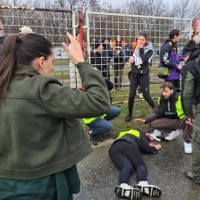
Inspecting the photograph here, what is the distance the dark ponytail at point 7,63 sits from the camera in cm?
162

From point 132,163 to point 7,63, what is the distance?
239 centimetres

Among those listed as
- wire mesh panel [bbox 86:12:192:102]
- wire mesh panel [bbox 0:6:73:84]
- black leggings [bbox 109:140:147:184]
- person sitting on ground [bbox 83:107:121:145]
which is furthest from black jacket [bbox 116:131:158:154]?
wire mesh panel [bbox 86:12:192:102]

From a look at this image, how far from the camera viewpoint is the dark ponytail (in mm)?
1625

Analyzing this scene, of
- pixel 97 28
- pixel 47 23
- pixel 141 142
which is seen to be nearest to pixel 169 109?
pixel 141 142

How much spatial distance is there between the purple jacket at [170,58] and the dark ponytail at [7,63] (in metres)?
4.84

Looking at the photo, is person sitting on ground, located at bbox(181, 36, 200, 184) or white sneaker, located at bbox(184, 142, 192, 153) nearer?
person sitting on ground, located at bbox(181, 36, 200, 184)

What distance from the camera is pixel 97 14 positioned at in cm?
693

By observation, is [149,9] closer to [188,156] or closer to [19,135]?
[188,156]

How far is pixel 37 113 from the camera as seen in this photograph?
5.24 feet

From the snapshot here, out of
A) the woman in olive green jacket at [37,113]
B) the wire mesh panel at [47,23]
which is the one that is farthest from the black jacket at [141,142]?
the wire mesh panel at [47,23]

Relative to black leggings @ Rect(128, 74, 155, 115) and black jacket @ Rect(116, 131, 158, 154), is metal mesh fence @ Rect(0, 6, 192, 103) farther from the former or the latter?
black jacket @ Rect(116, 131, 158, 154)

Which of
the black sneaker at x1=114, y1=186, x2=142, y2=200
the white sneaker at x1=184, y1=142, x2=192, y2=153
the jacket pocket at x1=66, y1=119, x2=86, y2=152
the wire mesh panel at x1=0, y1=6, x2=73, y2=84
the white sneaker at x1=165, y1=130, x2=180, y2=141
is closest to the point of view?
the jacket pocket at x1=66, y1=119, x2=86, y2=152

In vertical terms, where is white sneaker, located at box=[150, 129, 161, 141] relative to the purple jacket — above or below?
below

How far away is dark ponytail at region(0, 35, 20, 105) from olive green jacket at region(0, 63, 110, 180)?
0.10 ft
